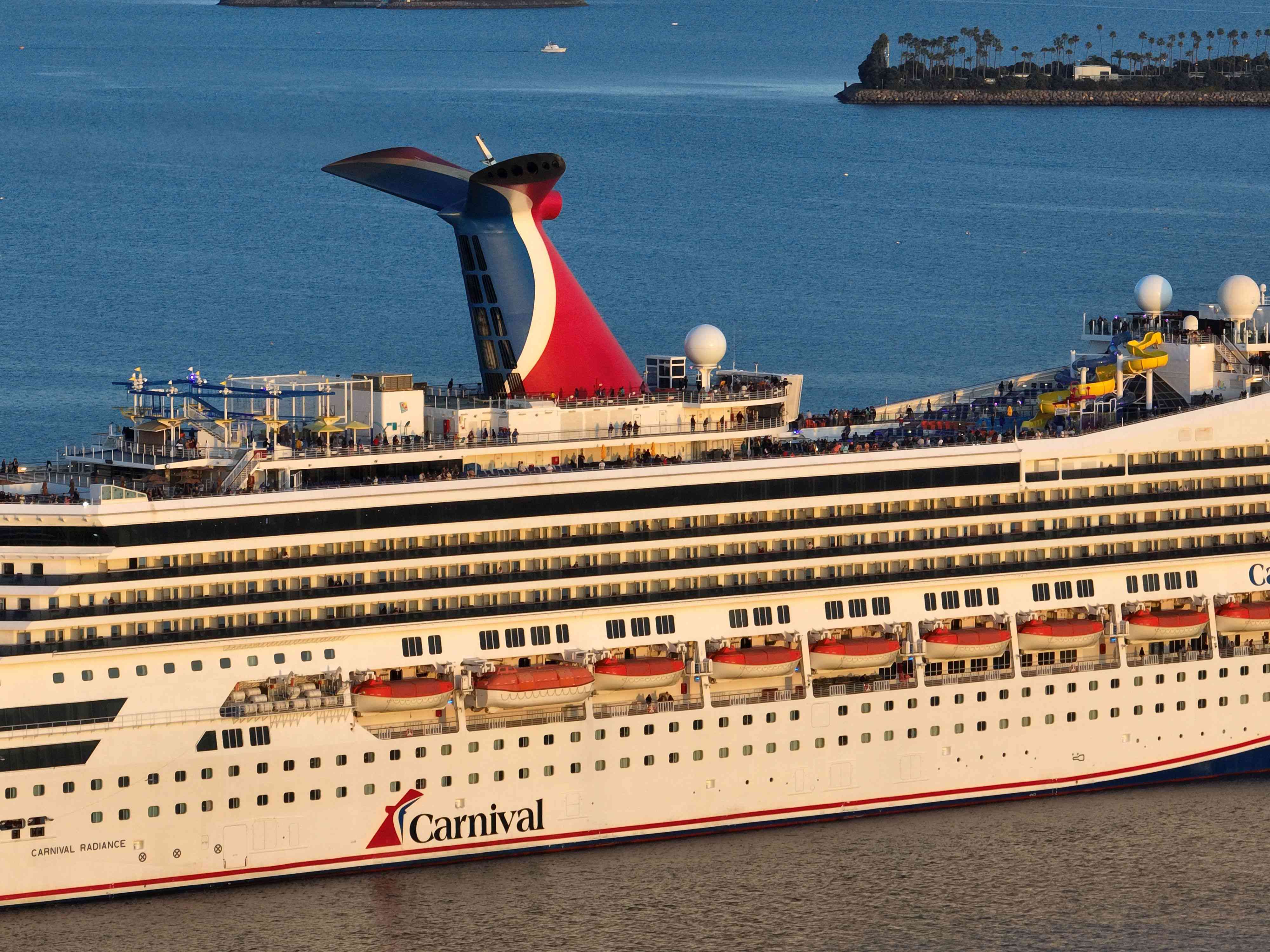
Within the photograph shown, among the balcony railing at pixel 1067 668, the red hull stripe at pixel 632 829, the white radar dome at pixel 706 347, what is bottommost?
the red hull stripe at pixel 632 829

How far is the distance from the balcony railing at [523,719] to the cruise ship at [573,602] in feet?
0.14

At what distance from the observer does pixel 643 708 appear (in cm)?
4303

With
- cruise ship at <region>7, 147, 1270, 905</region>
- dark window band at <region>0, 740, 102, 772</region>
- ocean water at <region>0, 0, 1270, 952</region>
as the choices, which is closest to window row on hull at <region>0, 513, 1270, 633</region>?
cruise ship at <region>7, 147, 1270, 905</region>

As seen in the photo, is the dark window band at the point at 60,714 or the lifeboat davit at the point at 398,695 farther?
the lifeboat davit at the point at 398,695

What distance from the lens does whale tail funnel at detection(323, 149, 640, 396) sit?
1869 inches

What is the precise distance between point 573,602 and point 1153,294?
17.9 meters

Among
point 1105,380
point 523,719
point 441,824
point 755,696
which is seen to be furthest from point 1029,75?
point 441,824

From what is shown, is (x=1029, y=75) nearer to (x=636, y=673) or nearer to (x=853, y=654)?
(x=853, y=654)

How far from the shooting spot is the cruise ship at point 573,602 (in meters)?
39.5

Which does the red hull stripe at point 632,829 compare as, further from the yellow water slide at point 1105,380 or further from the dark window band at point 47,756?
the yellow water slide at point 1105,380

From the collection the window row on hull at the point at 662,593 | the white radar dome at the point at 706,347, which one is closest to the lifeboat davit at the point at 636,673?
the window row on hull at the point at 662,593

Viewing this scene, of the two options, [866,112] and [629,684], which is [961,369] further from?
[866,112]

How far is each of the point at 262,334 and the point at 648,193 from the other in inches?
1745

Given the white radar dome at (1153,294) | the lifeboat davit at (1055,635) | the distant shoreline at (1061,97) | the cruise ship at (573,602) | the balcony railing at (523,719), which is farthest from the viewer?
the distant shoreline at (1061,97)
